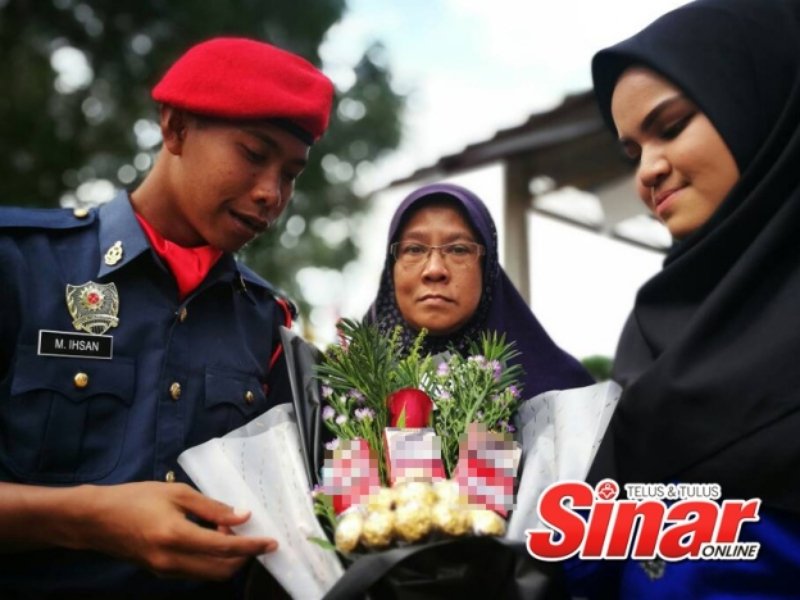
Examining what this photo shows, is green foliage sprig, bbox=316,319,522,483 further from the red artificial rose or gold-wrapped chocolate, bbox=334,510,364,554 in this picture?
gold-wrapped chocolate, bbox=334,510,364,554

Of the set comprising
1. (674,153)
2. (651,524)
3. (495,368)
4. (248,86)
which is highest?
(248,86)

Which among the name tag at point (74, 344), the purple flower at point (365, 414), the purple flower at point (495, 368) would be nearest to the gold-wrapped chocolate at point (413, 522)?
the purple flower at point (365, 414)

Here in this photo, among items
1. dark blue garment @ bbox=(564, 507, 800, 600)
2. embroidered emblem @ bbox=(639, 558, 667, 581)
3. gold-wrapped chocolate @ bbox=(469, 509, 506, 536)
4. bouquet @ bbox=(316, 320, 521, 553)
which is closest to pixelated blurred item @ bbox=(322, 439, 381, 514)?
bouquet @ bbox=(316, 320, 521, 553)

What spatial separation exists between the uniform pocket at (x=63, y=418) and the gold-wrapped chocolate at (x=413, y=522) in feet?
3.11

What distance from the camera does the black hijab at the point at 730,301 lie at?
68.2 inches

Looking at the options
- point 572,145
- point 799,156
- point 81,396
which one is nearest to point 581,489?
point 799,156

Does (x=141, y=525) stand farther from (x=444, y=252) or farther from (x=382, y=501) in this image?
(x=444, y=252)

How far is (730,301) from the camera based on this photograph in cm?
181

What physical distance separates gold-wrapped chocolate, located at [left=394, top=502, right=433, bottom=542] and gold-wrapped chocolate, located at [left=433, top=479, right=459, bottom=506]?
0.17 feet

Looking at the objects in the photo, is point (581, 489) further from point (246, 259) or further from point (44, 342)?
point (246, 259)

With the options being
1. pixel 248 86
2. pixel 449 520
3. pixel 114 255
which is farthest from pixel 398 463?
pixel 248 86

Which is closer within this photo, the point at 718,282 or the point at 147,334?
the point at 718,282

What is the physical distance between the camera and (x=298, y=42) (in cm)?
980

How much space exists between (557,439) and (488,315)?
859 millimetres
